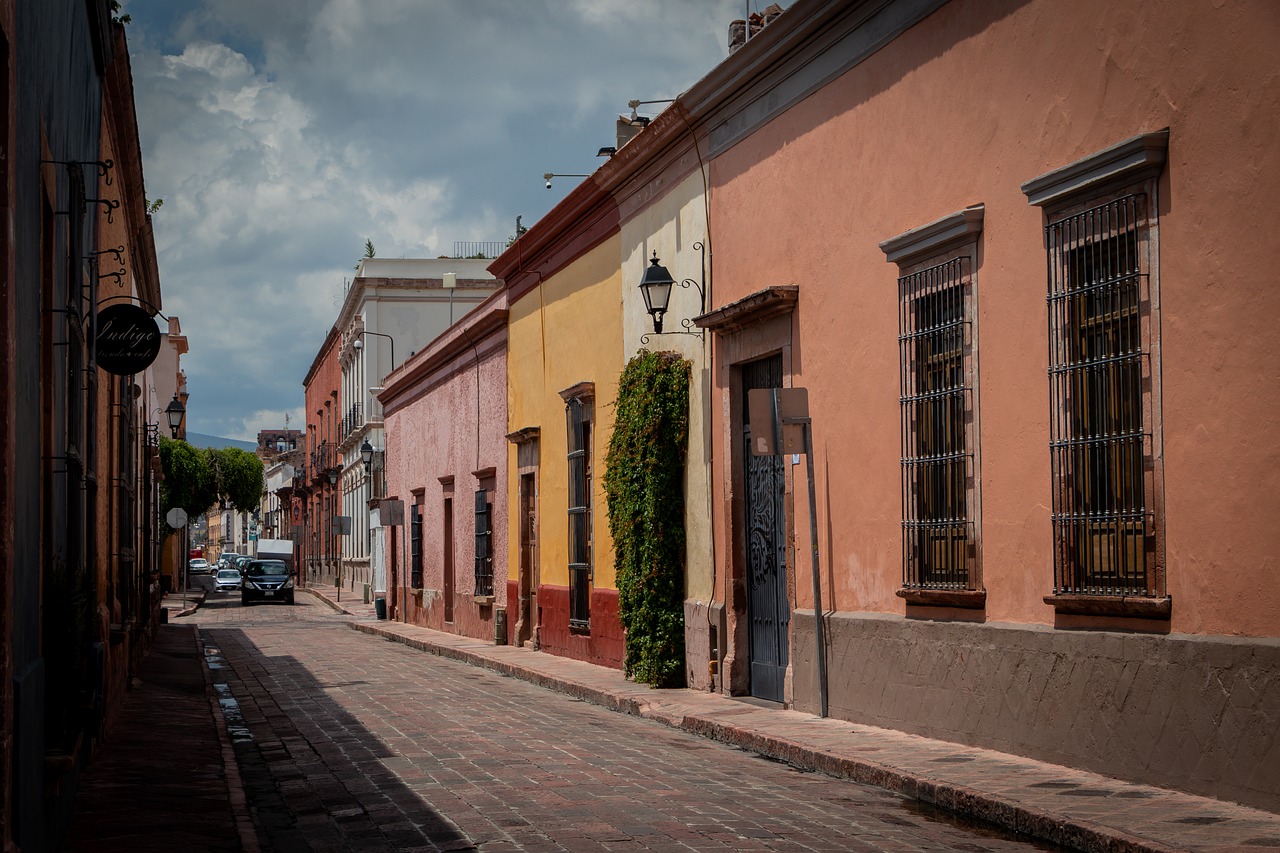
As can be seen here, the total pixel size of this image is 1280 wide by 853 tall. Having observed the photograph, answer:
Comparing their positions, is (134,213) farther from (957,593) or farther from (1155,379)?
(1155,379)

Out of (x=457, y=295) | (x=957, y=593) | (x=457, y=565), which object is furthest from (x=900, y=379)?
(x=457, y=295)

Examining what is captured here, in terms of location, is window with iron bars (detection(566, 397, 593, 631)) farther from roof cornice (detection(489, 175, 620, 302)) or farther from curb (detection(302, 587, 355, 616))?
curb (detection(302, 587, 355, 616))

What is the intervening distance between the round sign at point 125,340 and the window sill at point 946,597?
5.95 metres

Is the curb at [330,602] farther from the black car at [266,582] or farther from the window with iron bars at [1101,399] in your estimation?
the window with iron bars at [1101,399]

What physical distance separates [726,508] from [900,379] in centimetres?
382

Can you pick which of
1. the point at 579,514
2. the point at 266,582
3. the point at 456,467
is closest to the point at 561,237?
the point at 579,514

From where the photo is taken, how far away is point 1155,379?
8164 mm

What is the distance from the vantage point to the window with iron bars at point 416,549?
1281 inches

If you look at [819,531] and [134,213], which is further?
[134,213]

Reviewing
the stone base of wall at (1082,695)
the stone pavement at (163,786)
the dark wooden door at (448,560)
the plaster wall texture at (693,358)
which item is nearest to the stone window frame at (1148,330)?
the stone base of wall at (1082,695)

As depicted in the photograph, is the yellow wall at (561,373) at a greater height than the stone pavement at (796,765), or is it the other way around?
the yellow wall at (561,373)

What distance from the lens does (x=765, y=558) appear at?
1404 centimetres

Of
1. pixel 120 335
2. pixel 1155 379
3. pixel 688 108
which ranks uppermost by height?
pixel 688 108

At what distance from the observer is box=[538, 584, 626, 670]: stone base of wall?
18078 millimetres
